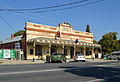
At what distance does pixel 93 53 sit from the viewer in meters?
46.3

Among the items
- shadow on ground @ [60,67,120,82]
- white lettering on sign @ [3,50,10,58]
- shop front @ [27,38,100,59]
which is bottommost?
shadow on ground @ [60,67,120,82]

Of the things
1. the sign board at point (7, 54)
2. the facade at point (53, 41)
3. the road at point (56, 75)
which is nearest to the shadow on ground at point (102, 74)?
the road at point (56, 75)

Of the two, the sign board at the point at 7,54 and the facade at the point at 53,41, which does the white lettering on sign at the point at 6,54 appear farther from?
the facade at the point at 53,41

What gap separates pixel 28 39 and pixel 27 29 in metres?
1.89

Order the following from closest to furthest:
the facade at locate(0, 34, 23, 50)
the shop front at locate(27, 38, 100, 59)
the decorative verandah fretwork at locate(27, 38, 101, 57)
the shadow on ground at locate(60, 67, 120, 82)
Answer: the shadow on ground at locate(60, 67, 120, 82), the decorative verandah fretwork at locate(27, 38, 101, 57), the shop front at locate(27, 38, 100, 59), the facade at locate(0, 34, 23, 50)

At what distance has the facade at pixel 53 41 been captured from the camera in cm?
3369

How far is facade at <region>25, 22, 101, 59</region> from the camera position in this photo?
33.7m

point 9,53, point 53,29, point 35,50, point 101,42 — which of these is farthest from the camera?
point 101,42

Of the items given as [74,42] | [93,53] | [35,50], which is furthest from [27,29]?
[93,53]

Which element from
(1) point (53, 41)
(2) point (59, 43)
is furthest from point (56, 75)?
(2) point (59, 43)

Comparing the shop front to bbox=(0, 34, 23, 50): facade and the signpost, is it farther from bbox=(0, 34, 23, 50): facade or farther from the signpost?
bbox=(0, 34, 23, 50): facade

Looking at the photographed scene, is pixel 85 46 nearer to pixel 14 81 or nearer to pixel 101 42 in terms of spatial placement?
pixel 101 42

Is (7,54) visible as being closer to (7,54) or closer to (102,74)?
(7,54)

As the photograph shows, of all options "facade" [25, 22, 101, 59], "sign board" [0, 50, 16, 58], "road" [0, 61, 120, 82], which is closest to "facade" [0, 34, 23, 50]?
"facade" [25, 22, 101, 59]
